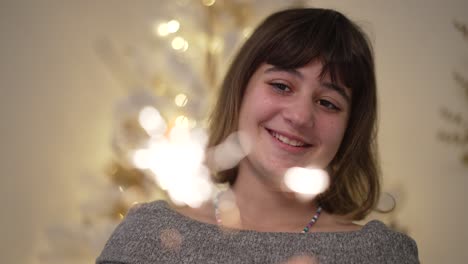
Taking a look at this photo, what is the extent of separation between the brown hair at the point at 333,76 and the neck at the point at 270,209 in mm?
96

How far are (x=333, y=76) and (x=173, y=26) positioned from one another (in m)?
0.75

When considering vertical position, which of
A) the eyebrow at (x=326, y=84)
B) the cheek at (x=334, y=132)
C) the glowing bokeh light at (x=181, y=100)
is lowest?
the cheek at (x=334, y=132)

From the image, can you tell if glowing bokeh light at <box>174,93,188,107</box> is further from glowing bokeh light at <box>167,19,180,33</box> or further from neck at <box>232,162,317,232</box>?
neck at <box>232,162,317,232</box>

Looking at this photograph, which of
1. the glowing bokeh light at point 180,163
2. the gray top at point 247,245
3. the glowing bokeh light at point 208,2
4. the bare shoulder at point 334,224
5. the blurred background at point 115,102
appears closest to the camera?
the gray top at point 247,245

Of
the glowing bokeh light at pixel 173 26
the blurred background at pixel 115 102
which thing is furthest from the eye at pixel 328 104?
the blurred background at pixel 115 102

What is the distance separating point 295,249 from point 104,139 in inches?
52.6

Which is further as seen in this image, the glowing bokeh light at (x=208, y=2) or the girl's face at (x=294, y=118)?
the glowing bokeh light at (x=208, y=2)

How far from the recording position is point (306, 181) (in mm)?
1198

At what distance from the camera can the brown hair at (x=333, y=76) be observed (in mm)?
1106

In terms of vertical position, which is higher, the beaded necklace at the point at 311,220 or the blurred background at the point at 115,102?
the blurred background at the point at 115,102

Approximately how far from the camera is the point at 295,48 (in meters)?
1.10

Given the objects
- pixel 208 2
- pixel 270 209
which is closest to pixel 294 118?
pixel 270 209

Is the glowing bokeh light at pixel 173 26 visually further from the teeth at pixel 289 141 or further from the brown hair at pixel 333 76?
the teeth at pixel 289 141

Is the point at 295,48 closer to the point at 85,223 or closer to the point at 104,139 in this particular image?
the point at 85,223
